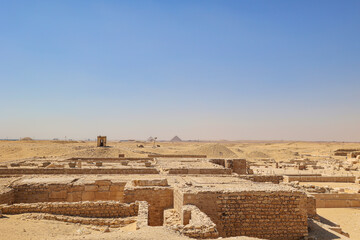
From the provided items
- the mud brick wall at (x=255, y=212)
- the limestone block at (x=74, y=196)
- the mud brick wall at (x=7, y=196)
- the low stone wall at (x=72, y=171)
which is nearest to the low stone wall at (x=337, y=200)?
the mud brick wall at (x=255, y=212)

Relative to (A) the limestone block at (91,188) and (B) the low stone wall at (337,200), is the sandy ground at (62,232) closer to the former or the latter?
(A) the limestone block at (91,188)

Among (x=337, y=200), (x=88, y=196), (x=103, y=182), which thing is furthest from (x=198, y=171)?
(x=337, y=200)

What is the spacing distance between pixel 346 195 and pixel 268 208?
9.31 meters

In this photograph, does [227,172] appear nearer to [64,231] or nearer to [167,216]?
[167,216]

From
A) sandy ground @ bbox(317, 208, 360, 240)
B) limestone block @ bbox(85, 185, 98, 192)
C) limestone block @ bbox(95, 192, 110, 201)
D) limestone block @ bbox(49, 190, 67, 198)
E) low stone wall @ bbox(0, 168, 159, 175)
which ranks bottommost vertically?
sandy ground @ bbox(317, 208, 360, 240)

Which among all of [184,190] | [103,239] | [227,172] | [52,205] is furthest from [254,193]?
Answer: [227,172]

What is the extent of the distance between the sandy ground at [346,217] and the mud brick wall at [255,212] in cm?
409

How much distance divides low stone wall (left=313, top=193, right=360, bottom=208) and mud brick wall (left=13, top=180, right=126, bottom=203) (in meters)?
10.6

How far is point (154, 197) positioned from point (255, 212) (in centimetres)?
333

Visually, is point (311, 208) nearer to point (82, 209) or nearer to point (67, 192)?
point (82, 209)

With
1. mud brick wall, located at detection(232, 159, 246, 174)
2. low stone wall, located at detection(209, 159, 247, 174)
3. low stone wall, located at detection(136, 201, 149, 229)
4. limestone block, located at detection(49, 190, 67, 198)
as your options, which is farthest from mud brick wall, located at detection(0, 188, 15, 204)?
mud brick wall, located at detection(232, 159, 246, 174)

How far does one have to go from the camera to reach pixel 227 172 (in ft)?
48.9

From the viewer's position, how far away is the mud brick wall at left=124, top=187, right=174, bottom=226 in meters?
9.13

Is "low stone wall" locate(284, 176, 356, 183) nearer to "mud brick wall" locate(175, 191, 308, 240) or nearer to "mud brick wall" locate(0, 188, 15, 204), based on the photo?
"mud brick wall" locate(175, 191, 308, 240)
